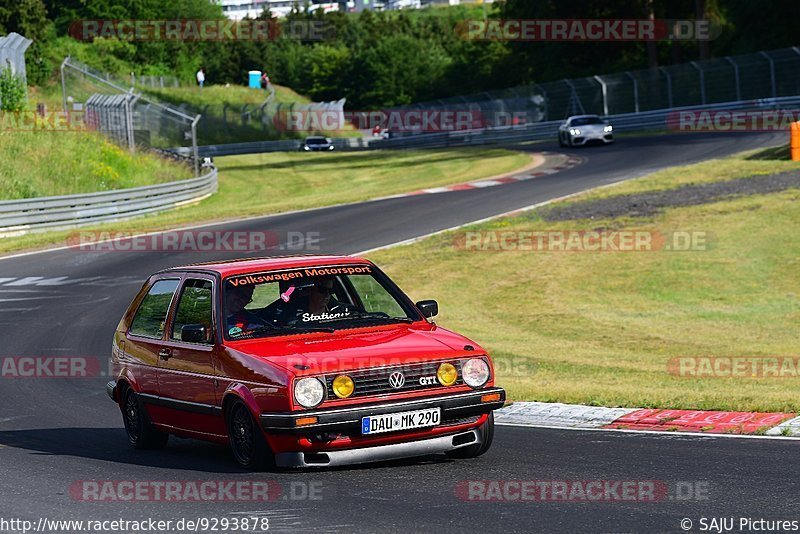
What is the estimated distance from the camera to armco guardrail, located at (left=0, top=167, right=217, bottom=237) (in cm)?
2980

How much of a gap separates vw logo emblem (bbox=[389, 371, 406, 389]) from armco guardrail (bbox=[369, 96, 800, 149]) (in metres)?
45.2

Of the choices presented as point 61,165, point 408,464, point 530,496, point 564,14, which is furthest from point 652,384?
point 564,14

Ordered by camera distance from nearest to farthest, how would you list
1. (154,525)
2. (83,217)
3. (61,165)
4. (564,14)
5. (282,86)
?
1. (154,525)
2. (83,217)
3. (61,165)
4. (564,14)
5. (282,86)

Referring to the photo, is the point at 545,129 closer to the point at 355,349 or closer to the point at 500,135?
the point at 500,135

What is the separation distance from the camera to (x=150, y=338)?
32.2 ft

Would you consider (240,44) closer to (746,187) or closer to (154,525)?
(746,187)

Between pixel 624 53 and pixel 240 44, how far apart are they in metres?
54.6

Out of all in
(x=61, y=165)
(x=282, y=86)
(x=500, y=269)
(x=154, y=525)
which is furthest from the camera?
(x=282, y=86)

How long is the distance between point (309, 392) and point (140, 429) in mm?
2542

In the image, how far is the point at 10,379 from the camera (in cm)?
1417
